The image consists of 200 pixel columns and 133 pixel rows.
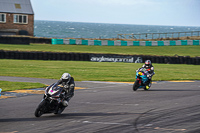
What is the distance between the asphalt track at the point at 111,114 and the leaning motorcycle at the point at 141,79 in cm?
107

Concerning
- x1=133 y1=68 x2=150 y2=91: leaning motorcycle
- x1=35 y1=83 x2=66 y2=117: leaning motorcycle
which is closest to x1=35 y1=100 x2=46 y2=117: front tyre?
x1=35 y1=83 x2=66 y2=117: leaning motorcycle

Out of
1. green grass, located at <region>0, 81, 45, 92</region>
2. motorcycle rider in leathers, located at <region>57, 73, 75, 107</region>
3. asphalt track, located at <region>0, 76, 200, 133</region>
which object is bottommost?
asphalt track, located at <region>0, 76, 200, 133</region>

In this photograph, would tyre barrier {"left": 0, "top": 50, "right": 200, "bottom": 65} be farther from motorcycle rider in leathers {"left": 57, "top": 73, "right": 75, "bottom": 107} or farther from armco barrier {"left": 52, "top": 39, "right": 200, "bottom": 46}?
motorcycle rider in leathers {"left": 57, "top": 73, "right": 75, "bottom": 107}

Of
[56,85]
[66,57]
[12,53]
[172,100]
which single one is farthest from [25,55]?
[56,85]

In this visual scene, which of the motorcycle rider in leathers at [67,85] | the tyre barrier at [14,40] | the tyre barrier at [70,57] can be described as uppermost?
the tyre barrier at [14,40]

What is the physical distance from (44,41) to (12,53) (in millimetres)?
17134

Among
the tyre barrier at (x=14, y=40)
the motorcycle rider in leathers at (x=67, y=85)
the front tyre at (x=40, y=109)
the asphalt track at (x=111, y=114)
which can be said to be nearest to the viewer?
the asphalt track at (x=111, y=114)

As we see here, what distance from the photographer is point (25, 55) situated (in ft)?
111

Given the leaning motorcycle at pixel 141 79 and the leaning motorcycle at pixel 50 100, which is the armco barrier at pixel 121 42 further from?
the leaning motorcycle at pixel 50 100

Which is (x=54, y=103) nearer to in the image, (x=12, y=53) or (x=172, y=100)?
(x=172, y=100)

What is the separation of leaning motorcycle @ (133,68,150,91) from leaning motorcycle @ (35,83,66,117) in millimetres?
7514

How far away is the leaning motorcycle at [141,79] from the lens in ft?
57.9

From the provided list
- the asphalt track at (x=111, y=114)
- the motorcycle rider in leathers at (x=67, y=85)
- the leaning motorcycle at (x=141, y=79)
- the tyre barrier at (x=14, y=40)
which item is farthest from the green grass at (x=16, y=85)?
the tyre barrier at (x=14, y=40)

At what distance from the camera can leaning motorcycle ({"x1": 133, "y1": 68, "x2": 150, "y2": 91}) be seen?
57.9 feet
